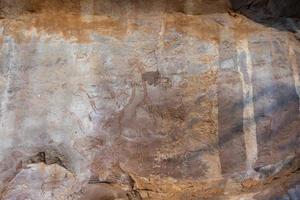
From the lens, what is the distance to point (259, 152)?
3.19m

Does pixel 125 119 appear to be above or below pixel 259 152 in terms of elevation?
above

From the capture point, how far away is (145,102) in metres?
3.23

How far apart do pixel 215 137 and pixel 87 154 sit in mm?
1023

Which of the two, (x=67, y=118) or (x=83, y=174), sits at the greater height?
(x=67, y=118)

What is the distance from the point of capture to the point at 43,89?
321 centimetres

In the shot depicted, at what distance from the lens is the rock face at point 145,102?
3.11m

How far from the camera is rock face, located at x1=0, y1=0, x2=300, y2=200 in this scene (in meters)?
3.11

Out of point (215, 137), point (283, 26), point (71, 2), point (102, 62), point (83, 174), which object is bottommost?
point (83, 174)

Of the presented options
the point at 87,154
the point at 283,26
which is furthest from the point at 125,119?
the point at 283,26

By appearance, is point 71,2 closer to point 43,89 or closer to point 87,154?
point 43,89

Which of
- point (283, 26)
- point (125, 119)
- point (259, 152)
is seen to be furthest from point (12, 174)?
point (283, 26)

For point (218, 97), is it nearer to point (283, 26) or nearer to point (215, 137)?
point (215, 137)

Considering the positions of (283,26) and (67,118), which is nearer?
(67,118)

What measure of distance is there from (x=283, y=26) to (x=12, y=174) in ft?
8.26
